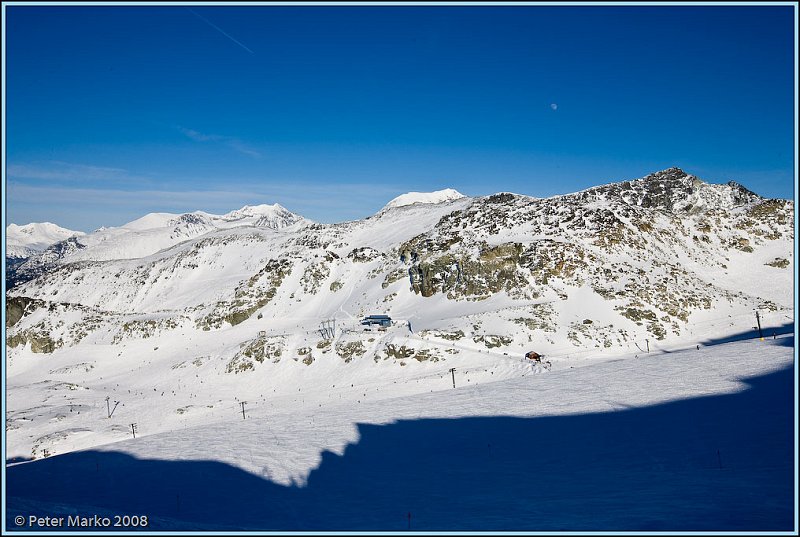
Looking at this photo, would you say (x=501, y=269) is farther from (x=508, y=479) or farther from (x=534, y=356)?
(x=508, y=479)

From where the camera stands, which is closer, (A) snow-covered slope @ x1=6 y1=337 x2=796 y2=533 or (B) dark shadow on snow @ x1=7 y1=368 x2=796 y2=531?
(B) dark shadow on snow @ x1=7 y1=368 x2=796 y2=531

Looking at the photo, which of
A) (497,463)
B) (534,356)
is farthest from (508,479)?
(534,356)

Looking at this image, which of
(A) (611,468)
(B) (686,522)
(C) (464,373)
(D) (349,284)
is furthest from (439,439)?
(D) (349,284)

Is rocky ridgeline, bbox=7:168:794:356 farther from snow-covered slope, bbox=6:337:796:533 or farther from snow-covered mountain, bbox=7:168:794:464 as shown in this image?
snow-covered slope, bbox=6:337:796:533

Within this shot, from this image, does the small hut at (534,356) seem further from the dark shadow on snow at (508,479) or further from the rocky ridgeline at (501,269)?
the dark shadow on snow at (508,479)

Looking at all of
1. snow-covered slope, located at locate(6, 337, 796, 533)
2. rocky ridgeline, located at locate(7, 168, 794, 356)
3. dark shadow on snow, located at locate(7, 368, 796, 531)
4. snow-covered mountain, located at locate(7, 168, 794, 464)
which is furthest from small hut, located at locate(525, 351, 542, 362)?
dark shadow on snow, located at locate(7, 368, 796, 531)
